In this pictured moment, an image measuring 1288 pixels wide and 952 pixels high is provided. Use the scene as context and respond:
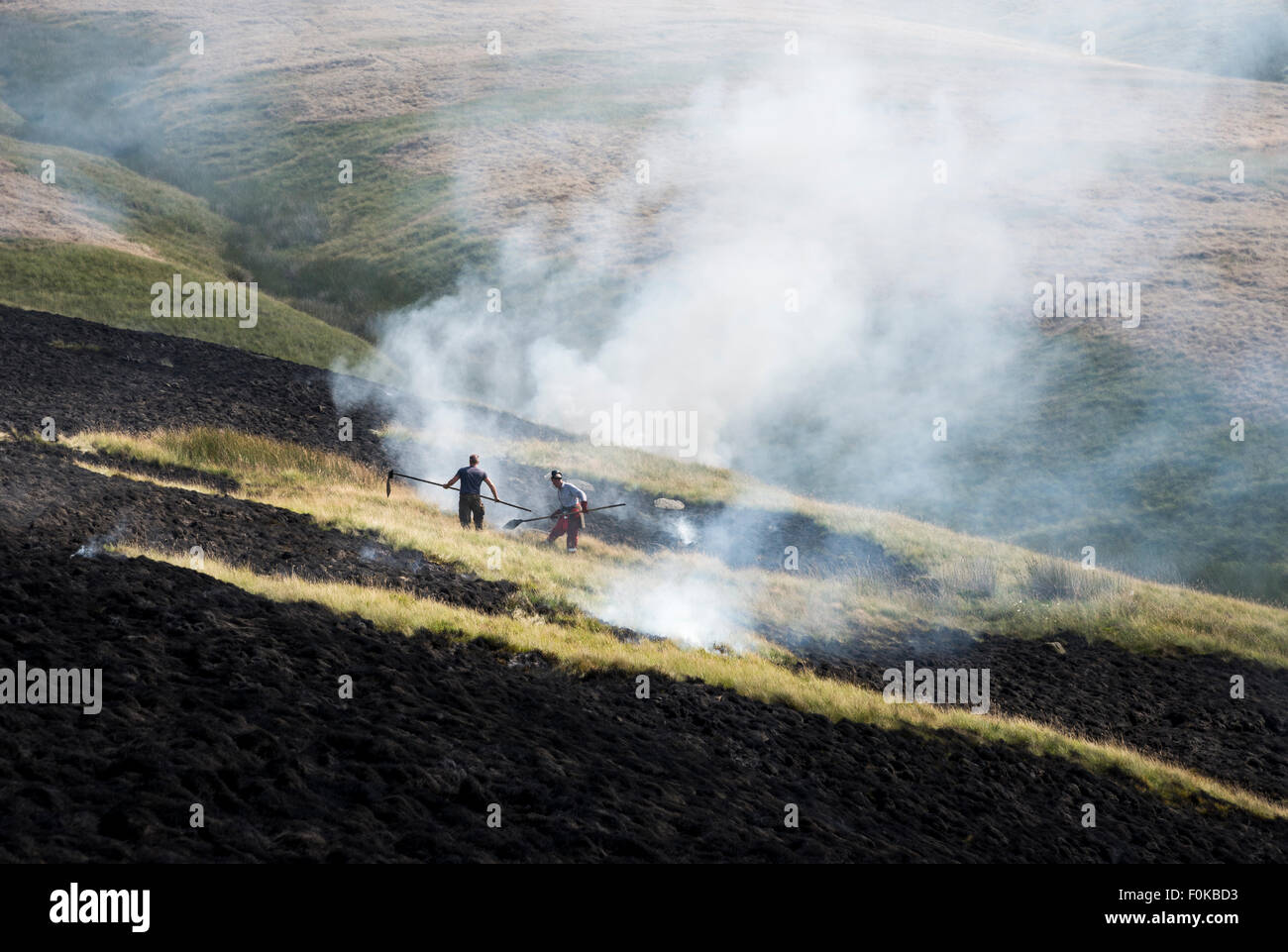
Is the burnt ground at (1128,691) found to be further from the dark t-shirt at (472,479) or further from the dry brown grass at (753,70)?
the dry brown grass at (753,70)

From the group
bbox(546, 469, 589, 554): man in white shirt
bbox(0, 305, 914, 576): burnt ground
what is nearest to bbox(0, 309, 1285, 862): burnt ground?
bbox(546, 469, 589, 554): man in white shirt

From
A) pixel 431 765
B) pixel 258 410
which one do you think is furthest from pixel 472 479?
pixel 431 765

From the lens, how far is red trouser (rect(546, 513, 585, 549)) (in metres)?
19.8

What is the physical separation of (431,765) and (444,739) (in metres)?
0.69

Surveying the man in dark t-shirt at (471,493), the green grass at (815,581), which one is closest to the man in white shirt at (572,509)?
the green grass at (815,581)

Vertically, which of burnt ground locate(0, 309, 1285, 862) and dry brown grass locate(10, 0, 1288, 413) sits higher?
dry brown grass locate(10, 0, 1288, 413)

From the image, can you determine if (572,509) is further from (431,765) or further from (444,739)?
(431,765)

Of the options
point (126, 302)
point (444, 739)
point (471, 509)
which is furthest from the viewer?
point (126, 302)

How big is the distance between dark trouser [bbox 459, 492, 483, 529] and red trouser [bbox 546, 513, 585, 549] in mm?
1446

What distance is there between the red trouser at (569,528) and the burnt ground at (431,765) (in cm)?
712

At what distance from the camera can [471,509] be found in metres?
20.2

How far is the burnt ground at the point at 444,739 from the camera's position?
7332 millimetres

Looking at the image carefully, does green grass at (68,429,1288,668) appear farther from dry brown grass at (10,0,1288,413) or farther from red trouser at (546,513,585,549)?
dry brown grass at (10,0,1288,413)

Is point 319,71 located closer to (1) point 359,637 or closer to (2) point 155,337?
(2) point 155,337
